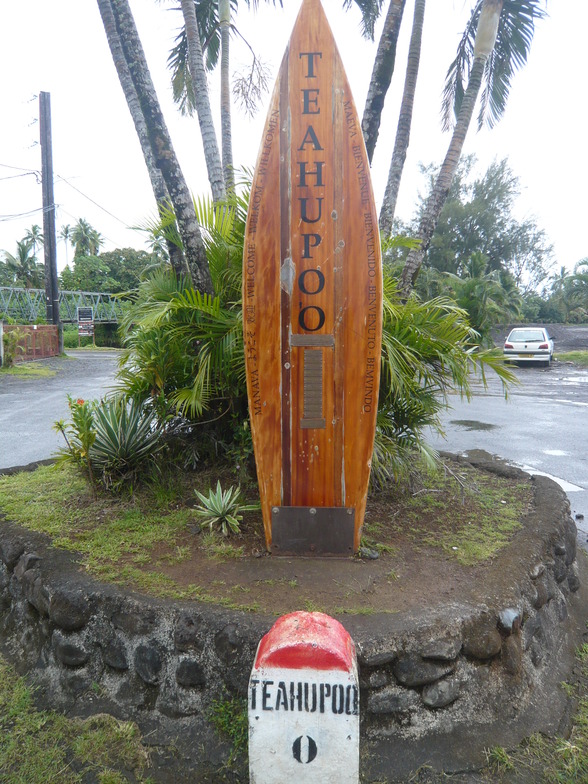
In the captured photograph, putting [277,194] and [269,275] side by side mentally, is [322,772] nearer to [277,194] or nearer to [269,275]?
[269,275]

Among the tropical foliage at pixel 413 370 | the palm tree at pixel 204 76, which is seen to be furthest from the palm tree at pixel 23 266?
the tropical foliage at pixel 413 370

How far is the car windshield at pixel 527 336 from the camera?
2282cm

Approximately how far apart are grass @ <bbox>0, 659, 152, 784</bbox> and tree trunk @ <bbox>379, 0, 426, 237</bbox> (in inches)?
166

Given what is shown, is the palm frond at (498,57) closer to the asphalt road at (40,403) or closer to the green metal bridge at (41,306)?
the asphalt road at (40,403)

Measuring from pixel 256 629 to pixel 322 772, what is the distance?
83cm

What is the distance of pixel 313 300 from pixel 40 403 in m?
10.0

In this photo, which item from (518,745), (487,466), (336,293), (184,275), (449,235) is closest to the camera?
(518,745)

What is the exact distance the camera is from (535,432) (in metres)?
9.45

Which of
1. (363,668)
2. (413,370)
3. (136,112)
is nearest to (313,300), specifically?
(413,370)

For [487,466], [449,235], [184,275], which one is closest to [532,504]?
[487,466]

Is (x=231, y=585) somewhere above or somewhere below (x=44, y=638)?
above

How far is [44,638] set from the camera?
3076 mm

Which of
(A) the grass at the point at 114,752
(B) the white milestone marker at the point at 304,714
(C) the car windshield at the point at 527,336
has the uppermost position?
(C) the car windshield at the point at 527,336

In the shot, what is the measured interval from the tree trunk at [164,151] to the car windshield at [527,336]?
67.6ft
